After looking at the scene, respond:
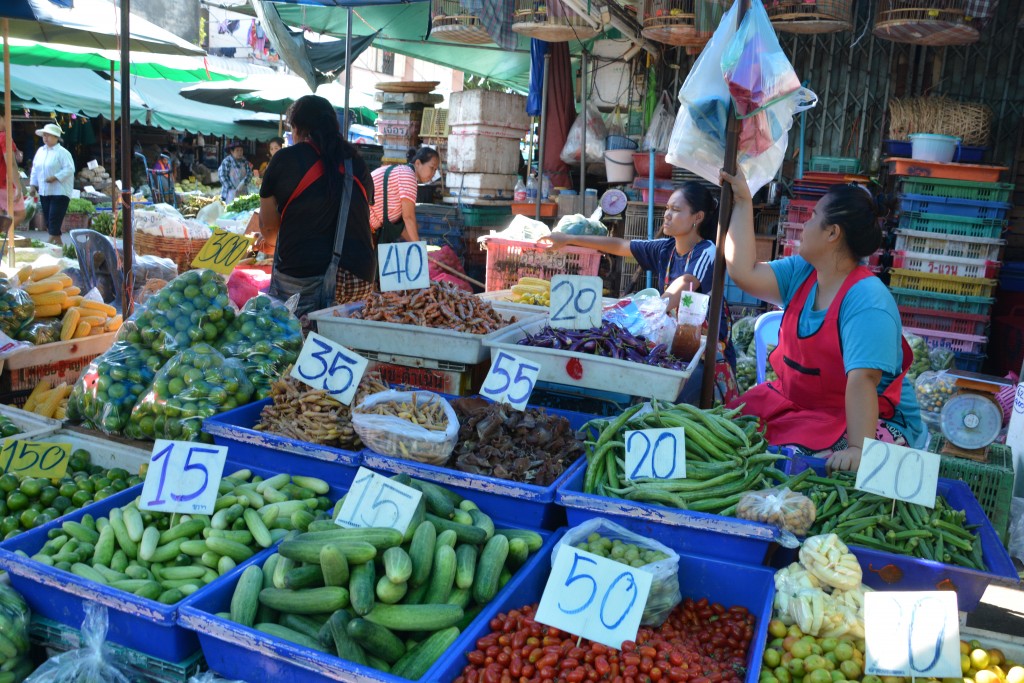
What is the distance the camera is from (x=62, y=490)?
2742 millimetres

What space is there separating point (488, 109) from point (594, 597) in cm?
830

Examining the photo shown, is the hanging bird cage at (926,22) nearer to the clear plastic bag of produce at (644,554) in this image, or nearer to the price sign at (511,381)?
the price sign at (511,381)

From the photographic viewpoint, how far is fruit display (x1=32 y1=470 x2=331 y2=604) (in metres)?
2.15

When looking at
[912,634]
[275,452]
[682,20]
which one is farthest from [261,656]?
[682,20]

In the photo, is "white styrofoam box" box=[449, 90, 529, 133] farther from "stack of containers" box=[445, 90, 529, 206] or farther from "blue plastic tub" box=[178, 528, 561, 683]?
"blue plastic tub" box=[178, 528, 561, 683]

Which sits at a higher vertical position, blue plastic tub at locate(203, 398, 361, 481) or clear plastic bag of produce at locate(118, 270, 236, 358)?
clear plastic bag of produce at locate(118, 270, 236, 358)

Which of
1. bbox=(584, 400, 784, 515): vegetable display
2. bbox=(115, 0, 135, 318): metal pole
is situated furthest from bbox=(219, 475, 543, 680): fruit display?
bbox=(115, 0, 135, 318): metal pole

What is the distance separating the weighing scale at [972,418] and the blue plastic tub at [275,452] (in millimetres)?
4089

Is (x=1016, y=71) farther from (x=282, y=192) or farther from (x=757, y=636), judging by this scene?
(x=757, y=636)

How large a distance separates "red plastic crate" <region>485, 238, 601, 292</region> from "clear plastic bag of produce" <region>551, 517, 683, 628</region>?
365cm

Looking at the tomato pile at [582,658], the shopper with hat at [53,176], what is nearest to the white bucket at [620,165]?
the tomato pile at [582,658]

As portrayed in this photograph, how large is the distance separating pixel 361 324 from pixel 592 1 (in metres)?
4.21

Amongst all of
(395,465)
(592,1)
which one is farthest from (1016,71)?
(395,465)

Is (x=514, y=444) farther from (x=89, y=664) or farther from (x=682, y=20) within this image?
(x=682, y=20)
